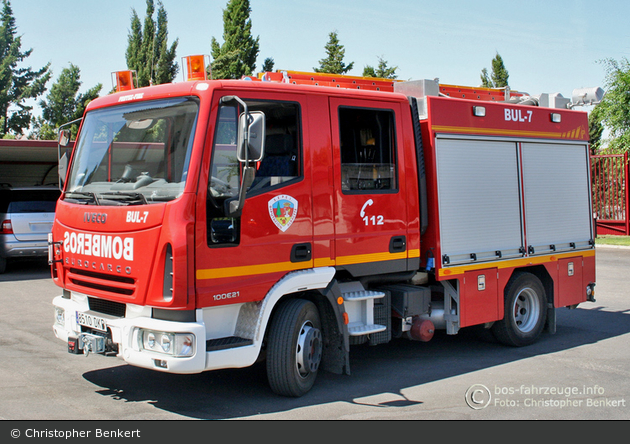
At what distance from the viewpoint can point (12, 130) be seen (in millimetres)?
46938

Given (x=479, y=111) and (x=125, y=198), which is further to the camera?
(x=479, y=111)

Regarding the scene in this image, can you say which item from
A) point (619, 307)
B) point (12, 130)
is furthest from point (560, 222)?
point (12, 130)

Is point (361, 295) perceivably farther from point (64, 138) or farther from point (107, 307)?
point (64, 138)

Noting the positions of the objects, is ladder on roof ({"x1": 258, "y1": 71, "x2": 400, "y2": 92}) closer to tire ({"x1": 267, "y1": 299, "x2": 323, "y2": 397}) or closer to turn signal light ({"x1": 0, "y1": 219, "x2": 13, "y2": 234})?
tire ({"x1": 267, "y1": 299, "x2": 323, "y2": 397})

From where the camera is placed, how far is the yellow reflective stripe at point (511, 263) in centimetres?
676

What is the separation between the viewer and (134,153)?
17.9 feet

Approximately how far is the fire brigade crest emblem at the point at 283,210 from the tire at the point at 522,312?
335 cm

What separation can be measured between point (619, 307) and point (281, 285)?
23.5 ft

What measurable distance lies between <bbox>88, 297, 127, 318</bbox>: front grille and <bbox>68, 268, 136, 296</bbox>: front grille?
0.11 m

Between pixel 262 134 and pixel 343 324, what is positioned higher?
pixel 262 134

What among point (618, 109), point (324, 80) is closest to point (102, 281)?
point (324, 80)

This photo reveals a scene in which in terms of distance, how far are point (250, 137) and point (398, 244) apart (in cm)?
221

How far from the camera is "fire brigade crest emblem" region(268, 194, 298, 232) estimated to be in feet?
17.6
